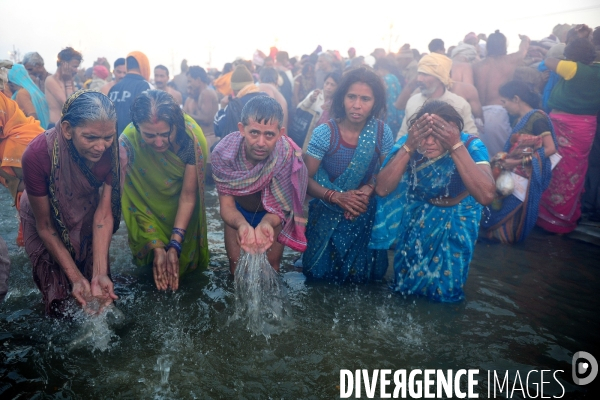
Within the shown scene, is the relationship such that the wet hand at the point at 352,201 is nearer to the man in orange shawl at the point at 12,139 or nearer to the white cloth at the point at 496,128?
the man in orange shawl at the point at 12,139

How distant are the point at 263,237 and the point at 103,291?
1171mm

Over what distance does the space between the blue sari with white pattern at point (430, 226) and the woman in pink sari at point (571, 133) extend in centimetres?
260

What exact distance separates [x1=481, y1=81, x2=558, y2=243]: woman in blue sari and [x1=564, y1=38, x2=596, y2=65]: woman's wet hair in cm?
98

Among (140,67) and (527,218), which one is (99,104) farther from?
(527,218)

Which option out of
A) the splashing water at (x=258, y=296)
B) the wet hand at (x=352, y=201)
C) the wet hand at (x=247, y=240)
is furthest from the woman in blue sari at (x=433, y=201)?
the wet hand at (x=247, y=240)

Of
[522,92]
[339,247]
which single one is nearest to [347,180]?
[339,247]

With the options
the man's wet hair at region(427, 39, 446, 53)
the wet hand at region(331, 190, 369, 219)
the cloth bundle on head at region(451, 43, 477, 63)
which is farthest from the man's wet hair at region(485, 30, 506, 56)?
the wet hand at region(331, 190, 369, 219)

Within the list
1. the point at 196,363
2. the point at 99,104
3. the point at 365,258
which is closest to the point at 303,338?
the point at 196,363

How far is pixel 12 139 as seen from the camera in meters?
4.11

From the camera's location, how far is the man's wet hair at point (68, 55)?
6.61 m

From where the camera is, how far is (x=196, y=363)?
2.82 meters

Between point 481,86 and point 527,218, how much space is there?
2705 mm

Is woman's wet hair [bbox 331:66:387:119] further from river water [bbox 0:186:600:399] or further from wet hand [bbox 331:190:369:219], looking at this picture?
river water [bbox 0:186:600:399]

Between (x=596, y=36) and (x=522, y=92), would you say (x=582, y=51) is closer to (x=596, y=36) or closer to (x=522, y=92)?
(x=522, y=92)
